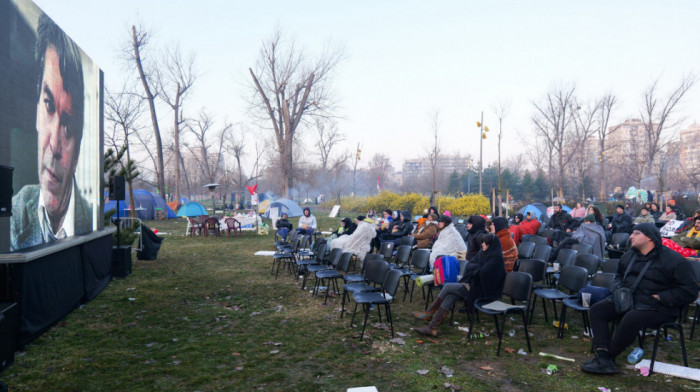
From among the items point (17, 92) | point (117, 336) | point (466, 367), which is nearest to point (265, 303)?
point (117, 336)

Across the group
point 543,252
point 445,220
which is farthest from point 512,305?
point 543,252

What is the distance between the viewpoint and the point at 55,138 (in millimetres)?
6637

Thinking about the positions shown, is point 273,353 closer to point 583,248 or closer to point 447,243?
point 447,243

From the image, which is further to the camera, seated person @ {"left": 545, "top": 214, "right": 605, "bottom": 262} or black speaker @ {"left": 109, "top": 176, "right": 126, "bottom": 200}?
black speaker @ {"left": 109, "top": 176, "right": 126, "bottom": 200}

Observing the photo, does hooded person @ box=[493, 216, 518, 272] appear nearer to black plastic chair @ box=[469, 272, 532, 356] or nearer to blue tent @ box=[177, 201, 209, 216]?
black plastic chair @ box=[469, 272, 532, 356]

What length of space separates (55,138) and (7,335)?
342 cm

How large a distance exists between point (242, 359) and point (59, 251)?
3.74 m

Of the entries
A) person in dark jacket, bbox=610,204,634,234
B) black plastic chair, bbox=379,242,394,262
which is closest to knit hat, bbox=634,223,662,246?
black plastic chair, bbox=379,242,394,262

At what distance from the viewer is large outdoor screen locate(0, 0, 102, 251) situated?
5.27m

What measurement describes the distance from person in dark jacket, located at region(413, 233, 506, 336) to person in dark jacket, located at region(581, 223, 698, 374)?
1.32 metres

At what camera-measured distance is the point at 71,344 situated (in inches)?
208

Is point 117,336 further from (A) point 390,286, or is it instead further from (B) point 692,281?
(B) point 692,281

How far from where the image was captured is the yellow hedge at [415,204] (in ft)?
86.0

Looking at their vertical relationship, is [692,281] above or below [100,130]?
below
